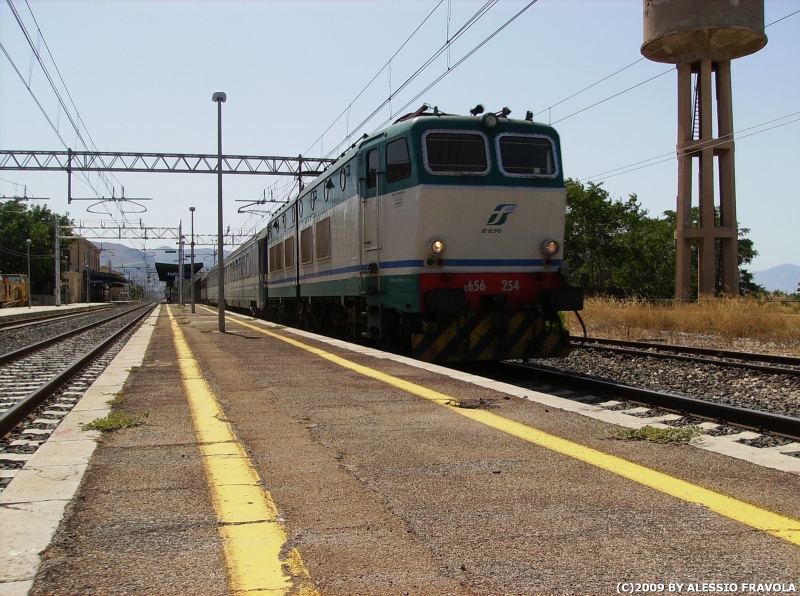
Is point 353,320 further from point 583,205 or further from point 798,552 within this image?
point 583,205

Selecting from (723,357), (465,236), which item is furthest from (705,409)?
(723,357)

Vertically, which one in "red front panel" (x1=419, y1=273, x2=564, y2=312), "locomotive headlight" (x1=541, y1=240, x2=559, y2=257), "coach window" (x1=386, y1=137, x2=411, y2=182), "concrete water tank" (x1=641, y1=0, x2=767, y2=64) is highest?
"concrete water tank" (x1=641, y1=0, x2=767, y2=64)

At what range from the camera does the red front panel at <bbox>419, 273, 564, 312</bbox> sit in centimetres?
988

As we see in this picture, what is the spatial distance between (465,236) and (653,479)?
20.3ft

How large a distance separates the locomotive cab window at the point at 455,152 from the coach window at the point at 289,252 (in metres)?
9.64

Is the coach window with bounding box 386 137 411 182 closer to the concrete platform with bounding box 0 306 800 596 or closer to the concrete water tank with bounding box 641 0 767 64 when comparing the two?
the concrete platform with bounding box 0 306 800 596

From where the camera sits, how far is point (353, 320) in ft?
42.8

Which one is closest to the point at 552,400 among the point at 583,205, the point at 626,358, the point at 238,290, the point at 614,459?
the point at 614,459

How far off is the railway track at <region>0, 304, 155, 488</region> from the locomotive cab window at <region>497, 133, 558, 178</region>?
6.42 meters

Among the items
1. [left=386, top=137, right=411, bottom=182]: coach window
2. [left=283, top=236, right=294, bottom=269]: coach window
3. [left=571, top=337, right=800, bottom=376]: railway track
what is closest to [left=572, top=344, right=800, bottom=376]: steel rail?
[left=571, top=337, right=800, bottom=376]: railway track

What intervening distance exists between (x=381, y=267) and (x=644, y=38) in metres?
27.8

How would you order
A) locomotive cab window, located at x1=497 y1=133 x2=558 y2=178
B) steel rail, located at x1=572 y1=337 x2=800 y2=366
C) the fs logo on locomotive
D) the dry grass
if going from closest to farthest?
the fs logo on locomotive
locomotive cab window, located at x1=497 y1=133 x2=558 y2=178
steel rail, located at x1=572 y1=337 x2=800 y2=366
the dry grass

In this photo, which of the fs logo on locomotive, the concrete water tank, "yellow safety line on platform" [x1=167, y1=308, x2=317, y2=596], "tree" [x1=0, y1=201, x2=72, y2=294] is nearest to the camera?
"yellow safety line on platform" [x1=167, y1=308, x2=317, y2=596]

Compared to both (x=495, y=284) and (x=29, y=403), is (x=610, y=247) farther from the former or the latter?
(x=29, y=403)
